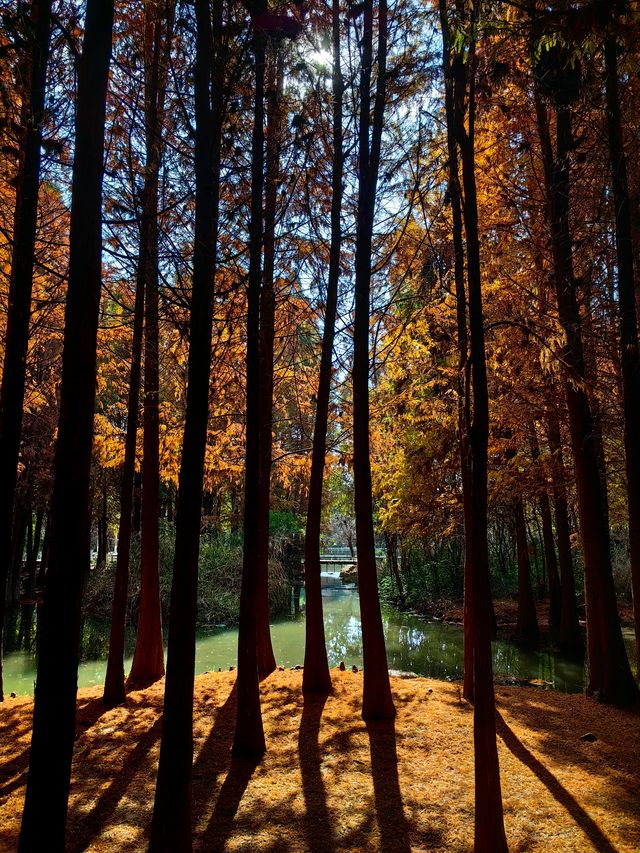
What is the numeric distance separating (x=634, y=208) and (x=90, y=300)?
601 centimetres

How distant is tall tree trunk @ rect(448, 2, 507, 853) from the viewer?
3508 mm

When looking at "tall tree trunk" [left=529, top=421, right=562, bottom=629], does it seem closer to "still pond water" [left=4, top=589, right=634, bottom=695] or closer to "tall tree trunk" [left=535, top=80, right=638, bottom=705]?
"still pond water" [left=4, top=589, right=634, bottom=695]

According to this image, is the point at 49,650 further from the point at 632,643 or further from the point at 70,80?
the point at 632,643

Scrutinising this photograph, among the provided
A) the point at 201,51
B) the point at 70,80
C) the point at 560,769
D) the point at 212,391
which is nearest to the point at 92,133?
the point at 201,51

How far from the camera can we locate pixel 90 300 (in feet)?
10.5

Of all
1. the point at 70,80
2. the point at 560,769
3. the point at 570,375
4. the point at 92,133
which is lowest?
the point at 560,769

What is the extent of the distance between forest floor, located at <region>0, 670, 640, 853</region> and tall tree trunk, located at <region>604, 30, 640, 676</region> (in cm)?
149

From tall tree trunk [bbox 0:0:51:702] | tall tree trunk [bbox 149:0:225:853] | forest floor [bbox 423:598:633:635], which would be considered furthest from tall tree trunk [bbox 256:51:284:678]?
forest floor [bbox 423:598:633:635]

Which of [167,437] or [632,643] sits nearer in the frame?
[167,437]

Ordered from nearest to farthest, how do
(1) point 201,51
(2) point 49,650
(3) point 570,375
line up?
1. (2) point 49,650
2. (1) point 201,51
3. (3) point 570,375

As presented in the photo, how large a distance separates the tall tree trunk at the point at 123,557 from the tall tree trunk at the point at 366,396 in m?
2.78

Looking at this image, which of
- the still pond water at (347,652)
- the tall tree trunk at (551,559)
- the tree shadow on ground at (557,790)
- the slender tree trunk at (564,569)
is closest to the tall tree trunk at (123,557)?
the still pond water at (347,652)

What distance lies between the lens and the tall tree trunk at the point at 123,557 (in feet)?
22.9

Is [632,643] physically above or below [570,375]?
below
